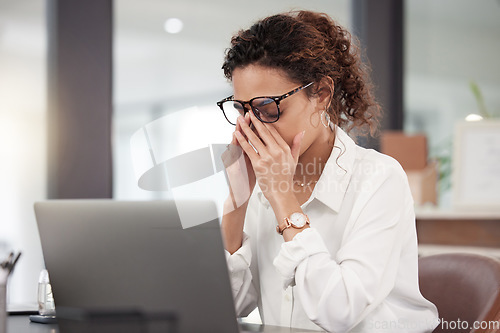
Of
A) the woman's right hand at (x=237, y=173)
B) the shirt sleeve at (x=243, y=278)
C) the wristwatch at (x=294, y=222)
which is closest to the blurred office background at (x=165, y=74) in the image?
the woman's right hand at (x=237, y=173)

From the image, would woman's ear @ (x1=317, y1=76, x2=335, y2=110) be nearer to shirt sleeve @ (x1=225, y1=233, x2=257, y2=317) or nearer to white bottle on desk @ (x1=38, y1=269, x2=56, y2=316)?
shirt sleeve @ (x1=225, y1=233, x2=257, y2=317)

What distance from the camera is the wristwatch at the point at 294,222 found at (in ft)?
3.82

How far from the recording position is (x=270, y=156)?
48.5 inches

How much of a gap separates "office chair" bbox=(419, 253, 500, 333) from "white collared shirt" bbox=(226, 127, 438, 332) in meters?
0.07

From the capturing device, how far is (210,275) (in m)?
0.78

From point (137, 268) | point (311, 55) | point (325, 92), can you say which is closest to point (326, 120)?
point (325, 92)

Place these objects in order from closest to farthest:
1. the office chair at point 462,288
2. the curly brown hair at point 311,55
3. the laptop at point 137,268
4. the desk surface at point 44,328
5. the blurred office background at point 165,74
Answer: the laptop at point 137,268 → the desk surface at point 44,328 → the office chair at point 462,288 → the curly brown hair at point 311,55 → the blurred office background at point 165,74

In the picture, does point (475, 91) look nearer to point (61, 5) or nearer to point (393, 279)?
point (61, 5)

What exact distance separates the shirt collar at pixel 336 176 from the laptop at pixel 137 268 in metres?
0.56

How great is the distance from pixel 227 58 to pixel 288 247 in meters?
0.47

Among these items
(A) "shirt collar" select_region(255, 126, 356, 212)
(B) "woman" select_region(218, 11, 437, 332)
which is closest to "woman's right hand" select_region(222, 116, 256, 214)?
(B) "woman" select_region(218, 11, 437, 332)

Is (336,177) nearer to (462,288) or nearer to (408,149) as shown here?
(462,288)

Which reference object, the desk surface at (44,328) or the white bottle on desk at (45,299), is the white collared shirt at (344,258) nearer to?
the desk surface at (44,328)

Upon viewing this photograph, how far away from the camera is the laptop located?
787 millimetres
